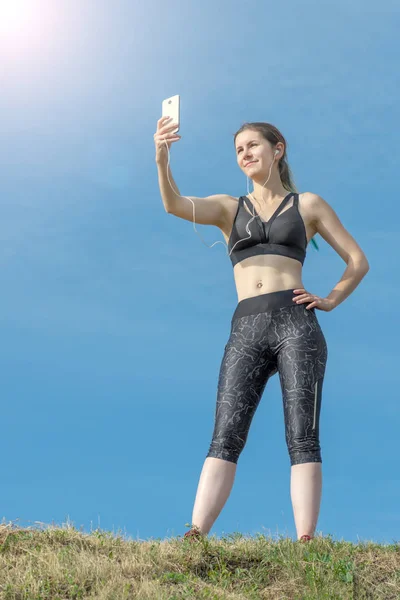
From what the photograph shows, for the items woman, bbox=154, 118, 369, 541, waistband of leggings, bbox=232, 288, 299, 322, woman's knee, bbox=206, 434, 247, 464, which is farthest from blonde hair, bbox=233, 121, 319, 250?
woman's knee, bbox=206, 434, 247, 464

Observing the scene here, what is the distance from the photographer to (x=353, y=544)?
6762 millimetres

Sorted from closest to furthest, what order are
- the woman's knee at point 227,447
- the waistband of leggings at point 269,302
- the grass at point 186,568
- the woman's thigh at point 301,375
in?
the grass at point 186,568 → the woman's thigh at point 301,375 → the woman's knee at point 227,447 → the waistband of leggings at point 269,302

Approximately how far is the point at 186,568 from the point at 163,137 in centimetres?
362

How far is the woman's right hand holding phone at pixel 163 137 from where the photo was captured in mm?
6996

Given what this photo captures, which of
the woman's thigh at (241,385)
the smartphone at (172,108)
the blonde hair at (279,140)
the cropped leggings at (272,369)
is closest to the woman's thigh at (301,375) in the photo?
the cropped leggings at (272,369)

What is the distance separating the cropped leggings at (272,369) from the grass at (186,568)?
82 centimetres

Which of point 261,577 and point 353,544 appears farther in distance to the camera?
point 353,544

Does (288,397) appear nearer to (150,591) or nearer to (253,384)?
(253,384)

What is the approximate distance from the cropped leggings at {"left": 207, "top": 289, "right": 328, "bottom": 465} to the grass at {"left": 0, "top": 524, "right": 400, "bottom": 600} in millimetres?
824

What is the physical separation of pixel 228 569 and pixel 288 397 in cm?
152

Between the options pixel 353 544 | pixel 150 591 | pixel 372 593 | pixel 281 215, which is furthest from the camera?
pixel 281 215

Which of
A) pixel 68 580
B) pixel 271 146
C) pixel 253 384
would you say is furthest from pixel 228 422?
pixel 271 146

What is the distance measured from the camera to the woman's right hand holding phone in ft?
23.0

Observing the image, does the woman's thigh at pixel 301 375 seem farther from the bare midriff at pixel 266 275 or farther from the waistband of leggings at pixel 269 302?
the bare midriff at pixel 266 275
